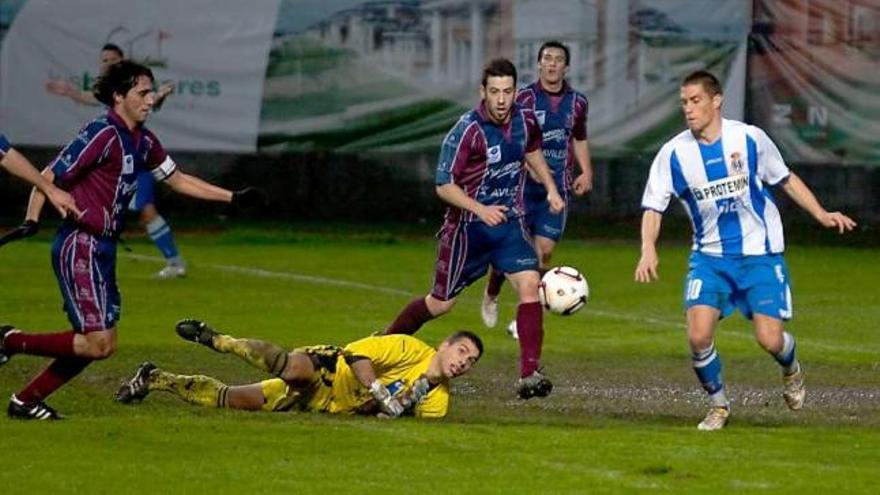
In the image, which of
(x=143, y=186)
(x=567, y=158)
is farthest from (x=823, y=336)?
(x=143, y=186)

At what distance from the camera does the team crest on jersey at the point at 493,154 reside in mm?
13781

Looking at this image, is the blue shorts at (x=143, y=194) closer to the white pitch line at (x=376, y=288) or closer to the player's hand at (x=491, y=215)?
the white pitch line at (x=376, y=288)

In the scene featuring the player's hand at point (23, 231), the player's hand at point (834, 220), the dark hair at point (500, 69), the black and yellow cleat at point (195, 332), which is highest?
the dark hair at point (500, 69)

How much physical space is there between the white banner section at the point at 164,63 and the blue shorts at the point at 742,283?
52.9 feet

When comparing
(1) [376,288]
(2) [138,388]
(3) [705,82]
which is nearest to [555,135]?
(1) [376,288]

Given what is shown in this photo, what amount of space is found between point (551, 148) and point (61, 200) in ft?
22.1

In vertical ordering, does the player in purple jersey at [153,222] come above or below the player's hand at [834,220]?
below

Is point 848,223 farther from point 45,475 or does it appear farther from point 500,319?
point 500,319

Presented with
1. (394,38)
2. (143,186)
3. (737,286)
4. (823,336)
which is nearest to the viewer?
(737,286)

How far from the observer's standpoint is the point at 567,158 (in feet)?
57.8

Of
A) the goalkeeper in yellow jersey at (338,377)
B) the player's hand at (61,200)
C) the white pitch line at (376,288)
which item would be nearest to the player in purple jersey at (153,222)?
the white pitch line at (376,288)

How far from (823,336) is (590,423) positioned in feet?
18.7

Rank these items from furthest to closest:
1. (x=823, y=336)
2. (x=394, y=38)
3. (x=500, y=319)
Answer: (x=394, y=38), (x=500, y=319), (x=823, y=336)

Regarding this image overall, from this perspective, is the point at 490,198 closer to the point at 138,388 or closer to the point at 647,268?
the point at 647,268
